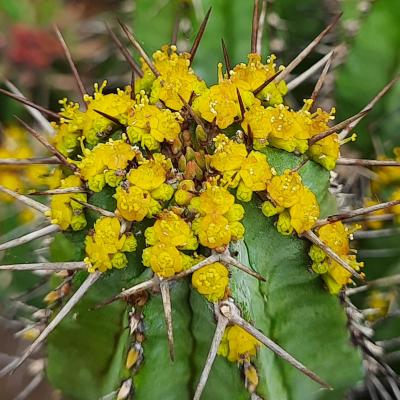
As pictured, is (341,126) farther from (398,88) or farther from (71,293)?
(398,88)

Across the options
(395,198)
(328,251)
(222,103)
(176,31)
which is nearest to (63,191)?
(222,103)

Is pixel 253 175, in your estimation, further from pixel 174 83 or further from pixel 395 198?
pixel 395 198

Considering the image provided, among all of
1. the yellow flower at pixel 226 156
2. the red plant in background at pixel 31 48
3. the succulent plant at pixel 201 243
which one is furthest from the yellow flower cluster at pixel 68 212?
the red plant in background at pixel 31 48

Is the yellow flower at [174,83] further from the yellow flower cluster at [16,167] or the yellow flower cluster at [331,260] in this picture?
the yellow flower cluster at [16,167]

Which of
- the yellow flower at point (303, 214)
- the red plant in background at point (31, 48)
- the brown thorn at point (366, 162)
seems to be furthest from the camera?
the red plant in background at point (31, 48)

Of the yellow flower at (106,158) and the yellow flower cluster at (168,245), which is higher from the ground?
the yellow flower at (106,158)

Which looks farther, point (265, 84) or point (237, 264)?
point (265, 84)
